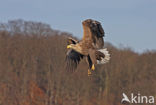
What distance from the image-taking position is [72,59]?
66.3ft

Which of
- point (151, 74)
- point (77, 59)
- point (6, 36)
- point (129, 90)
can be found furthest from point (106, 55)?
point (151, 74)

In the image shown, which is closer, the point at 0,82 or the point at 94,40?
the point at 94,40

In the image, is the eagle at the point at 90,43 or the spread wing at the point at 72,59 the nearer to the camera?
the eagle at the point at 90,43

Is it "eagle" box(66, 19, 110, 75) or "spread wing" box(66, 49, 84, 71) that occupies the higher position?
"eagle" box(66, 19, 110, 75)

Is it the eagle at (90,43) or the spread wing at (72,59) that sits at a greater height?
the eagle at (90,43)

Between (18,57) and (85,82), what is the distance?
5.88 metres

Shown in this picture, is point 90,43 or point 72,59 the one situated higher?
point 90,43

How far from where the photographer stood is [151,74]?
4791cm

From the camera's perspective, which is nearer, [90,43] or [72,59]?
[90,43]

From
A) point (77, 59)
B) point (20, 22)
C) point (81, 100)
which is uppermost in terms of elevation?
point (20, 22)

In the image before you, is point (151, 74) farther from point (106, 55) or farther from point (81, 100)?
point (106, 55)

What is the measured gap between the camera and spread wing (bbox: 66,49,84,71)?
66.1 feet

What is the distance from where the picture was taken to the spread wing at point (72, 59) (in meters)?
20.1

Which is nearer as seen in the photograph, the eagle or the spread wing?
the eagle
